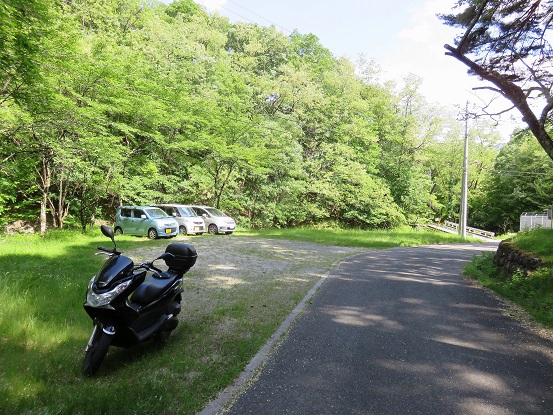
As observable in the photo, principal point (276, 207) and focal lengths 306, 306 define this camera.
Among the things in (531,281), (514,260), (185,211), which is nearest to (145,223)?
(185,211)

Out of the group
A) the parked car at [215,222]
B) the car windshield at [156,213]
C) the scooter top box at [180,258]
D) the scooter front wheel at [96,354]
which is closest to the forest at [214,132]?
the car windshield at [156,213]

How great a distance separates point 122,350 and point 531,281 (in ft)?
24.9

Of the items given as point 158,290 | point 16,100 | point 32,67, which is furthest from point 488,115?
point 16,100

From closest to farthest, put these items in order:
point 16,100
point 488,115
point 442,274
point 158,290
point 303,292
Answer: point 158,290, point 303,292, point 488,115, point 442,274, point 16,100

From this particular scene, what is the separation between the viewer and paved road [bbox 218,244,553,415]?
265 centimetres

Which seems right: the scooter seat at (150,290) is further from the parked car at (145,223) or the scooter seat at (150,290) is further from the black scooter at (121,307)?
the parked car at (145,223)

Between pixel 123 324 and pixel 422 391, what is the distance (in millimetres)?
2917

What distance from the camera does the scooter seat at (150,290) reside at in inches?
129

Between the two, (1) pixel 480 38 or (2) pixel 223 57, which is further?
(2) pixel 223 57

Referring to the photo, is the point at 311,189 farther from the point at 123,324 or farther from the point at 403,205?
the point at 123,324

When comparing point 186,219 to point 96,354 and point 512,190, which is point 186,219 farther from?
point 512,190

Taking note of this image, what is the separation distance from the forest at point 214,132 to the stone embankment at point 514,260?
3240 millimetres

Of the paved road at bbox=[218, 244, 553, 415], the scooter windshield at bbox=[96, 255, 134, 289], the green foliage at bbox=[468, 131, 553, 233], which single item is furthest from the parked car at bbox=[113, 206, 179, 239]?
the green foliage at bbox=[468, 131, 553, 233]

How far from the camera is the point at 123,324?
300cm
